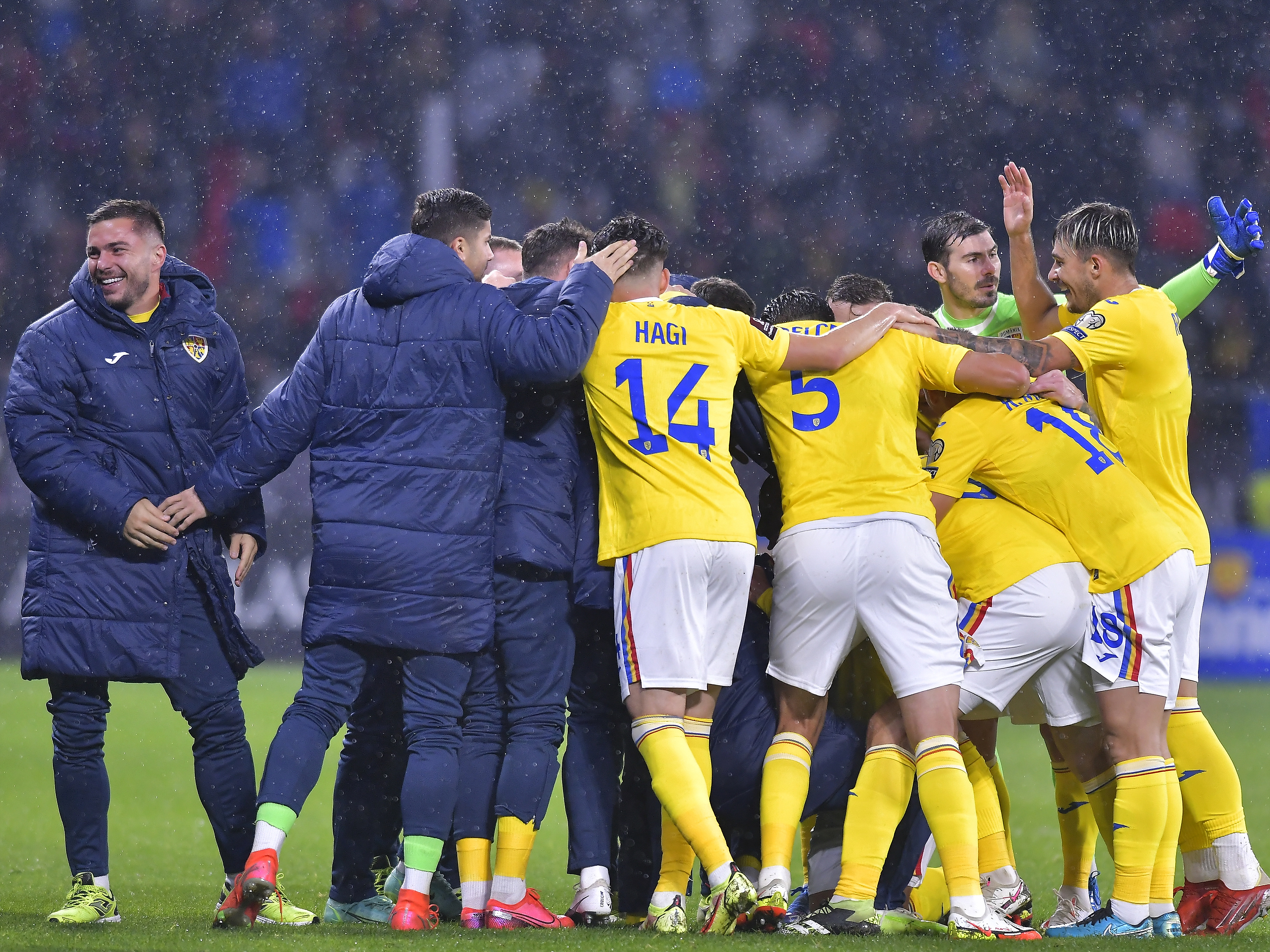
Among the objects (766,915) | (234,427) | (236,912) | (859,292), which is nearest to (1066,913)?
(766,915)

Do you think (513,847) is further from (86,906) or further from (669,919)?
(86,906)

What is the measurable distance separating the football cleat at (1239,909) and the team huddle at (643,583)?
13 mm

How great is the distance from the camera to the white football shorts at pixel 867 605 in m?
3.62

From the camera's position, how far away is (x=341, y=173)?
1329 centimetres

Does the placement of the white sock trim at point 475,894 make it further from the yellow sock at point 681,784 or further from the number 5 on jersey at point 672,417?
the number 5 on jersey at point 672,417

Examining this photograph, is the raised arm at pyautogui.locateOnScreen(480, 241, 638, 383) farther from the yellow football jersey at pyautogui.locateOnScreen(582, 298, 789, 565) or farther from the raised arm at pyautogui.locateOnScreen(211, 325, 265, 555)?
the raised arm at pyautogui.locateOnScreen(211, 325, 265, 555)

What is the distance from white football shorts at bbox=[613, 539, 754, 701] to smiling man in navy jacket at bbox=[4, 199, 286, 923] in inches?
48.4

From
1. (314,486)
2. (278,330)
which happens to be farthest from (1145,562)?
(278,330)

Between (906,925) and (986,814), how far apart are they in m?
0.53

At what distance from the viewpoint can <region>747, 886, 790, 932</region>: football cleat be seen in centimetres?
332

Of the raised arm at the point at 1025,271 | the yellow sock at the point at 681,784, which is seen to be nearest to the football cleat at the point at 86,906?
the yellow sock at the point at 681,784

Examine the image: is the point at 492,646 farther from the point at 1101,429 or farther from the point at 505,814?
the point at 1101,429

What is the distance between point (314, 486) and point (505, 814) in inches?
42.7

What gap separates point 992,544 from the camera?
3.89m
